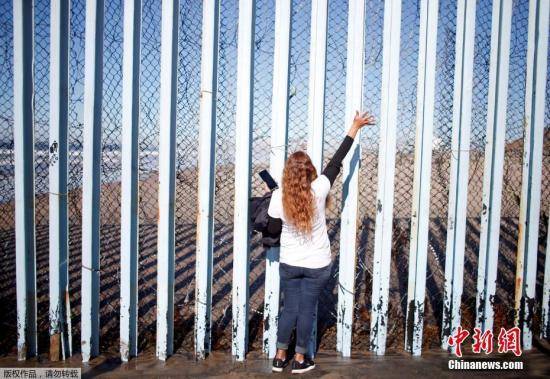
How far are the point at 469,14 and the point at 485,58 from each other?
1.41 ft

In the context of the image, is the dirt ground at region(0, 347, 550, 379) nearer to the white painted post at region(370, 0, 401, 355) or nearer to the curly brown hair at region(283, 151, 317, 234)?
the white painted post at region(370, 0, 401, 355)

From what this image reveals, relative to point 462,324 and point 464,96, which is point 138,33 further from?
point 462,324

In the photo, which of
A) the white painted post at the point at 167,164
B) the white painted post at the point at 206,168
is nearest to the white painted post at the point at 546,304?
the white painted post at the point at 206,168

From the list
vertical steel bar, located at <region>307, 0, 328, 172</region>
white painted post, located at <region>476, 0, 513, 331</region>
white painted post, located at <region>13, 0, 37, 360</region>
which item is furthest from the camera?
white painted post, located at <region>476, 0, 513, 331</region>

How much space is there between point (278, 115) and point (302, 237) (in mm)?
1012

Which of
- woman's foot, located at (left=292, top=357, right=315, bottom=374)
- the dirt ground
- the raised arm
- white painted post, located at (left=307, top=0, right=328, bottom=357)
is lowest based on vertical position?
the dirt ground

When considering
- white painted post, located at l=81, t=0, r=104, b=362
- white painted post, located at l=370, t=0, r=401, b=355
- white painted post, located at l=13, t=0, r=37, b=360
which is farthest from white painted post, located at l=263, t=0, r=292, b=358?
white painted post, located at l=13, t=0, r=37, b=360

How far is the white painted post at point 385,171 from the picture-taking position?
9.80 ft

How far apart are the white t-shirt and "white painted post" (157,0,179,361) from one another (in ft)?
2.87

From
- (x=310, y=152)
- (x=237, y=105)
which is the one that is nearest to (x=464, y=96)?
(x=310, y=152)

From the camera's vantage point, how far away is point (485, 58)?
3221 mm

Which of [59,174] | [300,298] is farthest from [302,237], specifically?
[59,174]

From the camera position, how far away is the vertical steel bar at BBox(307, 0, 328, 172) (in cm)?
295

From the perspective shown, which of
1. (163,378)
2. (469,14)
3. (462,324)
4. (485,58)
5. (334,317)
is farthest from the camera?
(334,317)
